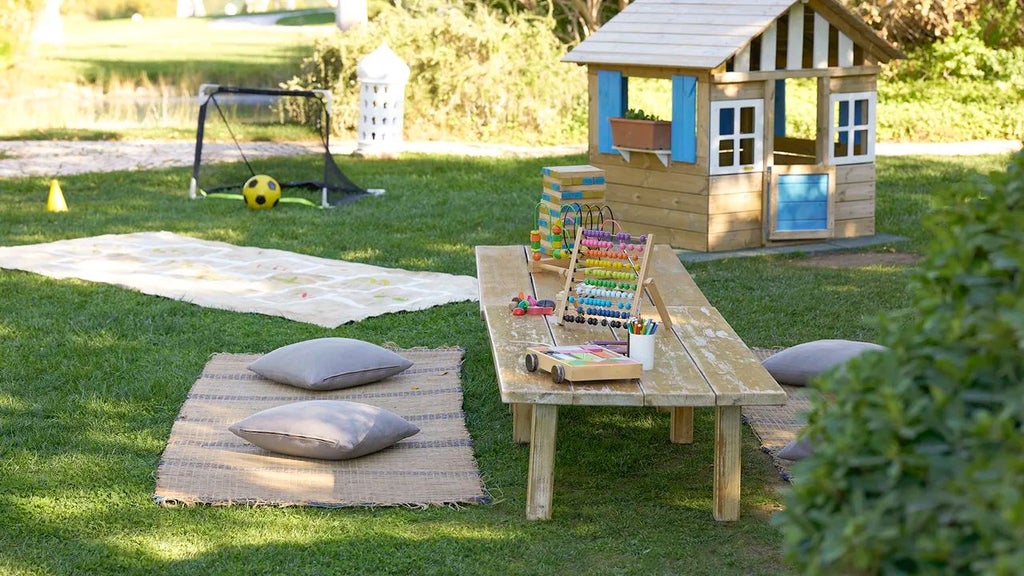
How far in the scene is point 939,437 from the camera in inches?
75.1

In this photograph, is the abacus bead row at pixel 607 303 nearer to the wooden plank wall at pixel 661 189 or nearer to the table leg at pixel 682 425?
the table leg at pixel 682 425

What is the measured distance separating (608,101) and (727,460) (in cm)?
597

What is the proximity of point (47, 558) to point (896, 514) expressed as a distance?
3.03m

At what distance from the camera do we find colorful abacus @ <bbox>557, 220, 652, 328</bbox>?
16.5 feet

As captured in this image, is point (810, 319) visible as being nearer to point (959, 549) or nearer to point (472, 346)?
point (472, 346)

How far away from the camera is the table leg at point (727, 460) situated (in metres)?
4.24

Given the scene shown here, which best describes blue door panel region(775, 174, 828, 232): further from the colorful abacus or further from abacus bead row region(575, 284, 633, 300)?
abacus bead row region(575, 284, 633, 300)

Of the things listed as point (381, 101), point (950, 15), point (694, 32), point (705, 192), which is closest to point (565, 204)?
point (705, 192)

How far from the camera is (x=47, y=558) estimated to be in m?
3.94

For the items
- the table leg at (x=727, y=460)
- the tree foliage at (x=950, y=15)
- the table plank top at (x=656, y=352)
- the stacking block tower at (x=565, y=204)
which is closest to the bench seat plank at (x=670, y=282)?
the table plank top at (x=656, y=352)

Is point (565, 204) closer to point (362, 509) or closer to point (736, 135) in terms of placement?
point (362, 509)

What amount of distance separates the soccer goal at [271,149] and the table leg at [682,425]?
263 inches

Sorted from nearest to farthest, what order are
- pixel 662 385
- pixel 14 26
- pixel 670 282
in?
1. pixel 662 385
2. pixel 670 282
3. pixel 14 26

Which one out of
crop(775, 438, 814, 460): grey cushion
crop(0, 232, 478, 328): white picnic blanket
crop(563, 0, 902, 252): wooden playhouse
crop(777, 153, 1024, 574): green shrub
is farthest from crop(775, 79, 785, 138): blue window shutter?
crop(777, 153, 1024, 574): green shrub
